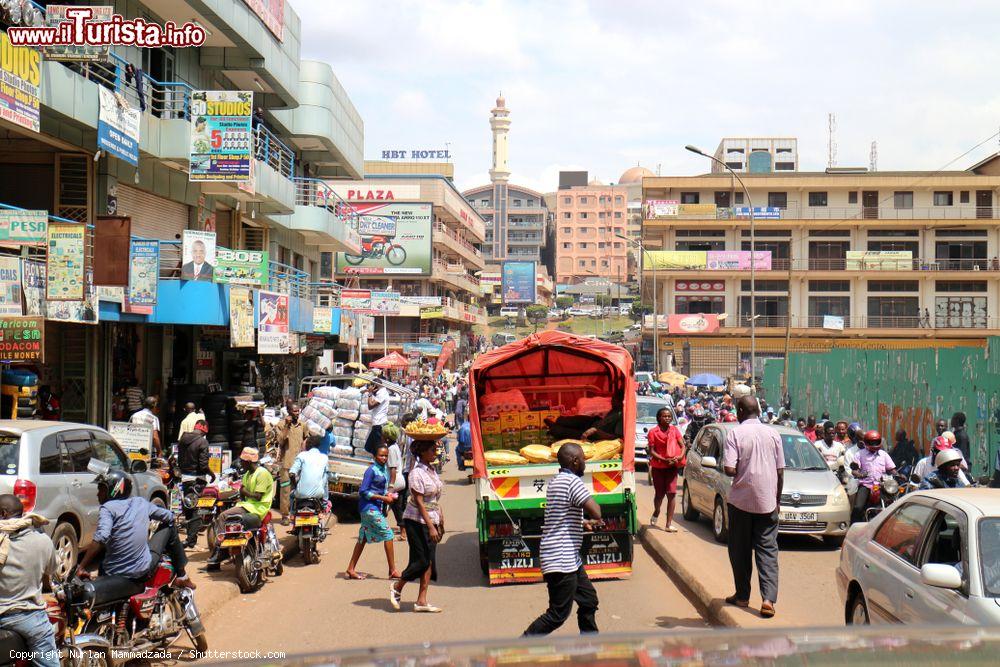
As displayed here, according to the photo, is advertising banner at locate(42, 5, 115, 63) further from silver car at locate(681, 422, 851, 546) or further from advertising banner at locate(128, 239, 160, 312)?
silver car at locate(681, 422, 851, 546)

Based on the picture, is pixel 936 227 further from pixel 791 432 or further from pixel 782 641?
pixel 782 641

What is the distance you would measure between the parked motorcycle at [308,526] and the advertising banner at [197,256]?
925 centimetres

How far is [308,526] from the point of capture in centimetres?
1206

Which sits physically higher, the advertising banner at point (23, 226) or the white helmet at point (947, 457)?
the advertising banner at point (23, 226)

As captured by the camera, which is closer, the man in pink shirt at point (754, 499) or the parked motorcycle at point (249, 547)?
the man in pink shirt at point (754, 499)

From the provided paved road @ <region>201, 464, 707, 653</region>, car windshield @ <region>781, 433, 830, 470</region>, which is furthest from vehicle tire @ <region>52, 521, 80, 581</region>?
car windshield @ <region>781, 433, 830, 470</region>

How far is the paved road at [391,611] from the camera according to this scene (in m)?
8.57

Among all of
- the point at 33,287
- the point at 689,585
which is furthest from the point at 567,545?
the point at 33,287

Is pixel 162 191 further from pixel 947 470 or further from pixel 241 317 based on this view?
pixel 947 470

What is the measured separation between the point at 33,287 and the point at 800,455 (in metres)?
11.3

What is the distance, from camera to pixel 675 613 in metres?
9.48

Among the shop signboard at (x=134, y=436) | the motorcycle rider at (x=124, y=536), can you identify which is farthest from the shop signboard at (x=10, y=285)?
the motorcycle rider at (x=124, y=536)

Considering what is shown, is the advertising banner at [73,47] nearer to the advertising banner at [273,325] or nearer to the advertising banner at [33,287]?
the advertising banner at [33,287]

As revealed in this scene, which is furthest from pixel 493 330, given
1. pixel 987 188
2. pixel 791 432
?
pixel 791 432
